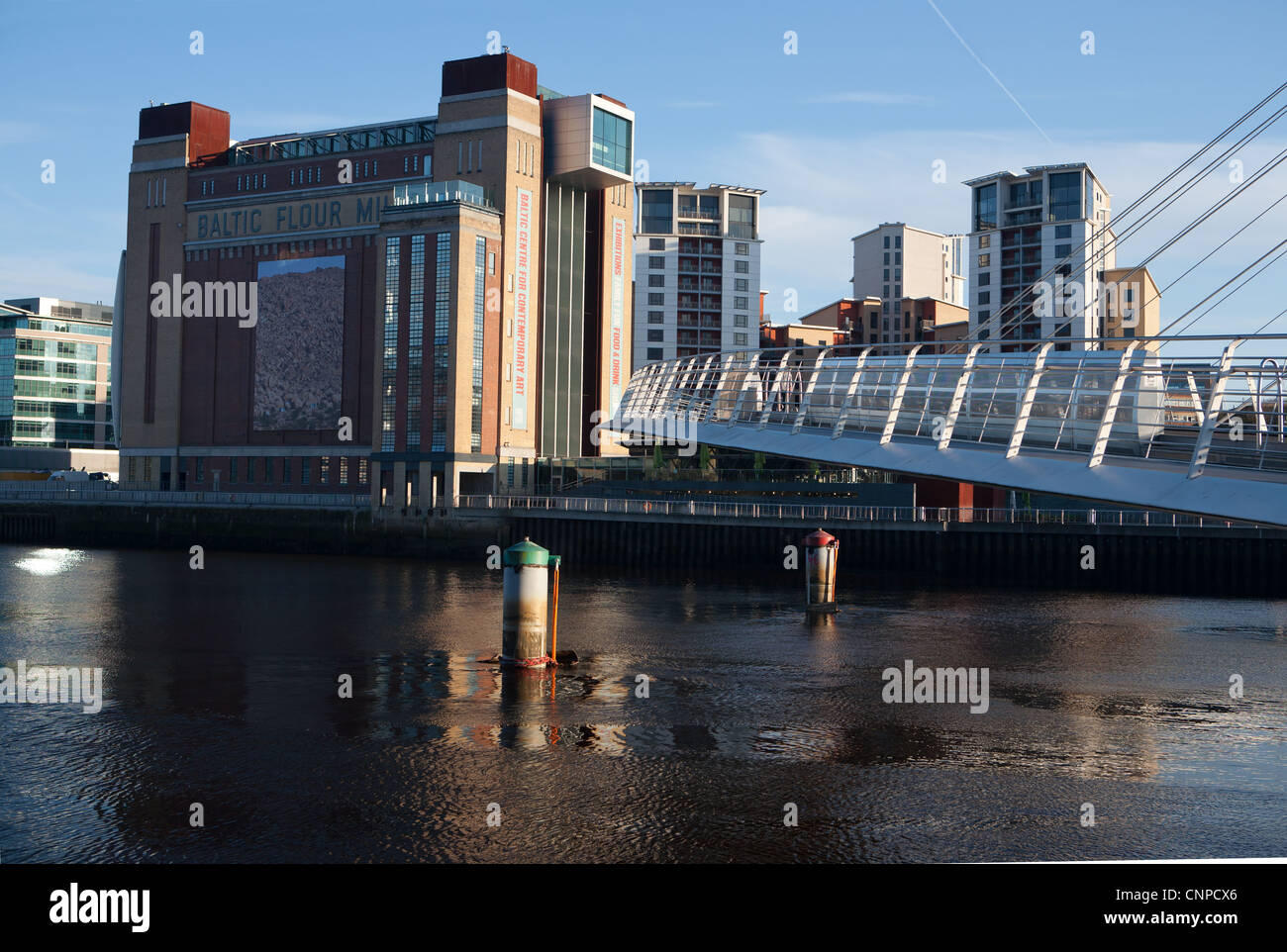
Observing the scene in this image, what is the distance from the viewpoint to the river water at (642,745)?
1302cm

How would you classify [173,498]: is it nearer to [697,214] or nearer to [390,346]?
[390,346]

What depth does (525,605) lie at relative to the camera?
79.4ft

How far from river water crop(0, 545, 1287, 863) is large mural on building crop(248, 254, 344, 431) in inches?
2163

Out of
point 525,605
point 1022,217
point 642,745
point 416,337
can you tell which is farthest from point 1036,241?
point 642,745

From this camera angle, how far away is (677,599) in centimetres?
4344

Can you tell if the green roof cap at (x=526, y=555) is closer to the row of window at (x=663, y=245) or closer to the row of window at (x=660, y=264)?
the row of window at (x=660, y=264)

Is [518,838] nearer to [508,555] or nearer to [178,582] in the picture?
[508,555]

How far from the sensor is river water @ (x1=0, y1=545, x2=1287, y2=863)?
13023 millimetres

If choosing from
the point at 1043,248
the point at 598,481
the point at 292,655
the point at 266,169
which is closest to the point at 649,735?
the point at 292,655

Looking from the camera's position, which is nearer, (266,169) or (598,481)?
(598,481)

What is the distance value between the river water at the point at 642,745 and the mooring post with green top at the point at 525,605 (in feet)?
3.64

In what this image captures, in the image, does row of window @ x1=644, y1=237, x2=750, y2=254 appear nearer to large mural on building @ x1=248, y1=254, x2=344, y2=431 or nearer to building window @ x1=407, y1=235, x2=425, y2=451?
large mural on building @ x1=248, y1=254, x2=344, y2=431

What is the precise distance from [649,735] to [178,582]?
120 feet

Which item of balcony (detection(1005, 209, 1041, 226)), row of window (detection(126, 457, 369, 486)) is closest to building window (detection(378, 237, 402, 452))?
row of window (detection(126, 457, 369, 486))
